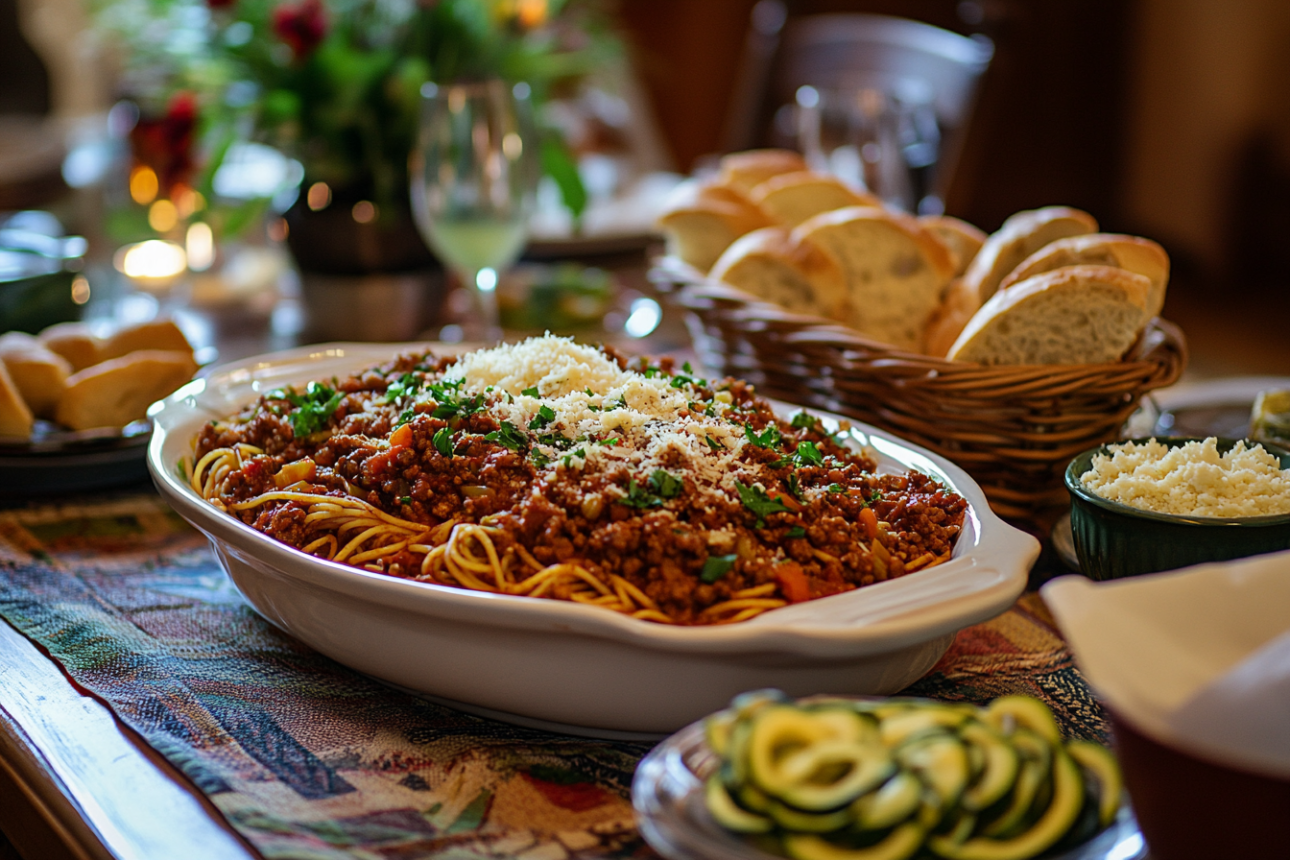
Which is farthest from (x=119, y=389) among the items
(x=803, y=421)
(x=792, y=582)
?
(x=792, y=582)

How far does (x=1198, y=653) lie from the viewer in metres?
0.86

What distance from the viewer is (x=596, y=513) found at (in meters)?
1.19

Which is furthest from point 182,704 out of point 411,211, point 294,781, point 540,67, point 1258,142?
point 1258,142

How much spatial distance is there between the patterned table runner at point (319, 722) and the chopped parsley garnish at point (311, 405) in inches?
9.3

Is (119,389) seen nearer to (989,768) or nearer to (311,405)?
(311,405)

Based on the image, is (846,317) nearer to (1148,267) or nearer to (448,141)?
(1148,267)

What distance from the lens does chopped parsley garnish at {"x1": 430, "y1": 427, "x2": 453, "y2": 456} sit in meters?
1.30

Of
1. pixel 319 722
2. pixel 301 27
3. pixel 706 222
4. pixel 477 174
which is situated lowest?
pixel 319 722

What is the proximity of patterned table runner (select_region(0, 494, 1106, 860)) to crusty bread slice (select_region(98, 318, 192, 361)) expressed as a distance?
444 millimetres

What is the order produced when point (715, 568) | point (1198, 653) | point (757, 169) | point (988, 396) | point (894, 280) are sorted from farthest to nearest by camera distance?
point (757, 169), point (894, 280), point (988, 396), point (715, 568), point (1198, 653)

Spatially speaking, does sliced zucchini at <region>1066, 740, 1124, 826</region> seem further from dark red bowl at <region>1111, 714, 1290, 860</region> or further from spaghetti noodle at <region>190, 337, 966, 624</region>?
spaghetti noodle at <region>190, 337, 966, 624</region>

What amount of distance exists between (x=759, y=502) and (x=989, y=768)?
1.52ft

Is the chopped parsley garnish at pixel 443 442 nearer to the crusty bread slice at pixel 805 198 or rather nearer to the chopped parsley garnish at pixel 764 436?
the chopped parsley garnish at pixel 764 436

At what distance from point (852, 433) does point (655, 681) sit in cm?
59
